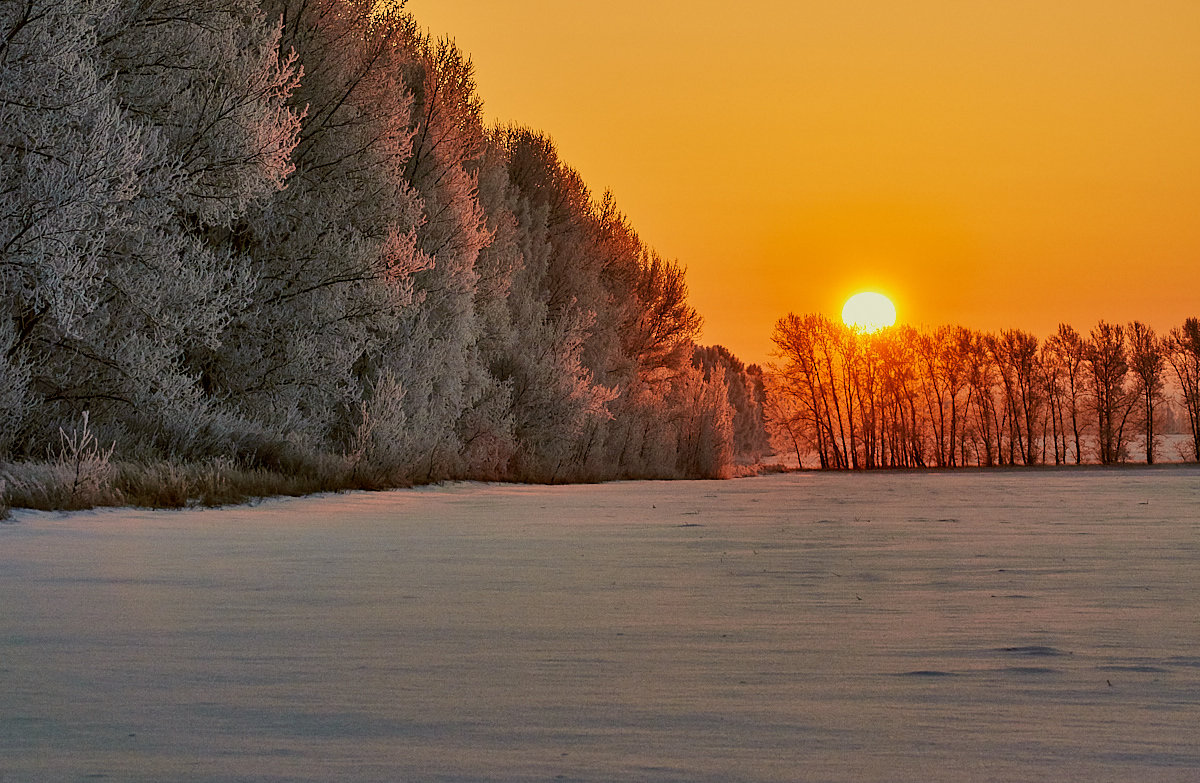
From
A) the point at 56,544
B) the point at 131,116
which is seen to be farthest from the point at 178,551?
the point at 131,116

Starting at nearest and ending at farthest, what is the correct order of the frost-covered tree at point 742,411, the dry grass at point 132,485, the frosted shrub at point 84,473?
1. the dry grass at point 132,485
2. the frosted shrub at point 84,473
3. the frost-covered tree at point 742,411

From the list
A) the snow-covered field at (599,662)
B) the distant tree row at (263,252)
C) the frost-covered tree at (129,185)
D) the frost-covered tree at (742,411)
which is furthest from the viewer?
the frost-covered tree at (742,411)

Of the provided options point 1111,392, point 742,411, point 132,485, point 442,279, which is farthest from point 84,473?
point 742,411

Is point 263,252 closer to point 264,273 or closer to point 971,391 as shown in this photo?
point 264,273

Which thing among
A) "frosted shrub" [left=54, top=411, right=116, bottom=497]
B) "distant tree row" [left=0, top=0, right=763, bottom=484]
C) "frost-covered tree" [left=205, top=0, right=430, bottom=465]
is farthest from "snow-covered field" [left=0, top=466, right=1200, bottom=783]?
"frost-covered tree" [left=205, top=0, right=430, bottom=465]

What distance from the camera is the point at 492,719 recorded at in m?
2.42

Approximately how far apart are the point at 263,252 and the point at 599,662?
1462cm

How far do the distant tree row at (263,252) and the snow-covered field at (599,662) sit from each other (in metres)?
5.89

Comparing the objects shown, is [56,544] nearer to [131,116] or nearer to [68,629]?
[68,629]

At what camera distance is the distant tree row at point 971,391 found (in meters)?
63.6

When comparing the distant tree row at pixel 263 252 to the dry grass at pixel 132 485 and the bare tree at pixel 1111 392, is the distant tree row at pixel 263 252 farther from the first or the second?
the bare tree at pixel 1111 392

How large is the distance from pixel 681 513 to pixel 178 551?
525cm

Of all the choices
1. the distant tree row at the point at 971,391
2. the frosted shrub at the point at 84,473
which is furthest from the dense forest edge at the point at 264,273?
the distant tree row at the point at 971,391

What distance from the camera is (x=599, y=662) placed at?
308 centimetres
